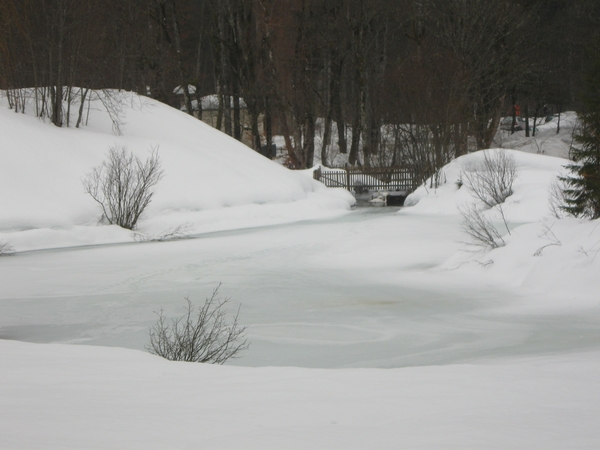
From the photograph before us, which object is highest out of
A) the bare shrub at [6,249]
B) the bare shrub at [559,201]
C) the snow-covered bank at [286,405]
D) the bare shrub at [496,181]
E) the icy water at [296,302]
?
the bare shrub at [496,181]

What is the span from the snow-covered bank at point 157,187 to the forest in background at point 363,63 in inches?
85.3

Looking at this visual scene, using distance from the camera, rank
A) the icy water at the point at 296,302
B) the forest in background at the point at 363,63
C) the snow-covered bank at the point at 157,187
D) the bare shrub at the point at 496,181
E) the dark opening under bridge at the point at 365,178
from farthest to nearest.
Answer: the dark opening under bridge at the point at 365,178, the forest in background at the point at 363,63, the bare shrub at the point at 496,181, the snow-covered bank at the point at 157,187, the icy water at the point at 296,302

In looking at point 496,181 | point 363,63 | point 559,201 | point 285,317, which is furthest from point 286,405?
point 363,63

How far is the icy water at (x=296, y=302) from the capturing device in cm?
877

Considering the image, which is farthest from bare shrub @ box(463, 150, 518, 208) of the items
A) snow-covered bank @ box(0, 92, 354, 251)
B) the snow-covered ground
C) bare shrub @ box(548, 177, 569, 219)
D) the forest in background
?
snow-covered bank @ box(0, 92, 354, 251)

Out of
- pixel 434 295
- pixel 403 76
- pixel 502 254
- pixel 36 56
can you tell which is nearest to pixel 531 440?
pixel 434 295

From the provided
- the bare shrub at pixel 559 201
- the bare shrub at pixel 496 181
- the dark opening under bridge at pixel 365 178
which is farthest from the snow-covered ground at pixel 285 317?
the dark opening under bridge at pixel 365 178

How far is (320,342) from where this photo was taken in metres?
9.09

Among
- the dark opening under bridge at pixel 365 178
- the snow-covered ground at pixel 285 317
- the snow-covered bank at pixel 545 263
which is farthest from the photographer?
the dark opening under bridge at pixel 365 178

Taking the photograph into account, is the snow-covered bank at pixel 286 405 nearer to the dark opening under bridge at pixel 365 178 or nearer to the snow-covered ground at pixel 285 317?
the snow-covered ground at pixel 285 317

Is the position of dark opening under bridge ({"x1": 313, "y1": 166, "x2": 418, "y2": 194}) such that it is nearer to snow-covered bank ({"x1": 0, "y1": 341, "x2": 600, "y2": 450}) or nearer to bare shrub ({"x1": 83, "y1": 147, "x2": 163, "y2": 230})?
bare shrub ({"x1": 83, "y1": 147, "x2": 163, "y2": 230})

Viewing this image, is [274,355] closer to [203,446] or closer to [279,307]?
[279,307]

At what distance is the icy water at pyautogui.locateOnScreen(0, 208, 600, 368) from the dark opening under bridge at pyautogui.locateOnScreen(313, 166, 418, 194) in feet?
59.5

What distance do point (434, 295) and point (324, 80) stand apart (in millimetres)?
38797
